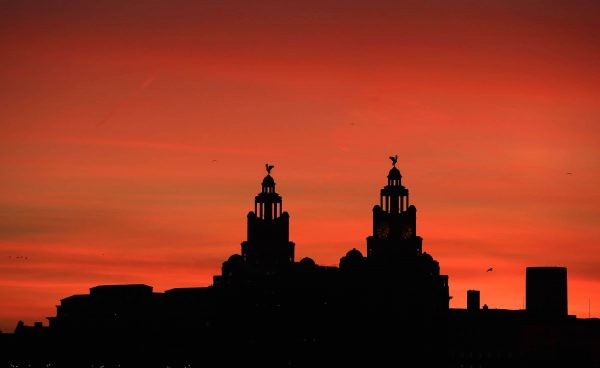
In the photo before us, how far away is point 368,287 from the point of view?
199375 millimetres

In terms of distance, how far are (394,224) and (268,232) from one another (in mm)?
19695

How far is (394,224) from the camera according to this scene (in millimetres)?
177500

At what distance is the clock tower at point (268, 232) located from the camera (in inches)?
7382

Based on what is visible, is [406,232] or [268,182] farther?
[268,182]

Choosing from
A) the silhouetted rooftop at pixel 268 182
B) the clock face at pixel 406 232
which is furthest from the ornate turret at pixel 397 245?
the silhouetted rooftop at pixel 268 182

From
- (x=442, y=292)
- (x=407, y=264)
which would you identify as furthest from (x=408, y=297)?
(x=407, y=264)

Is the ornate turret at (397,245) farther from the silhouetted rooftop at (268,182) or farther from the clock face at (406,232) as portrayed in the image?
the silhouetted rooftop at (268,182)

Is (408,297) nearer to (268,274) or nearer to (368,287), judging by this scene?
(368,287)

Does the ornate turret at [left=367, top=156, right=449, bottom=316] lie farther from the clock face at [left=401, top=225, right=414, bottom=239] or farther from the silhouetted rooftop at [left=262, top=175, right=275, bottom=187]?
the silhouetted rooftop at [left=262, top=175, right=275, bottom=187]

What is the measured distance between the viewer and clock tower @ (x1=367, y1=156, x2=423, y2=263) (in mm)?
177375

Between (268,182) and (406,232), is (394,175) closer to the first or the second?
(406,232)

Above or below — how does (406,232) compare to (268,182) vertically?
below

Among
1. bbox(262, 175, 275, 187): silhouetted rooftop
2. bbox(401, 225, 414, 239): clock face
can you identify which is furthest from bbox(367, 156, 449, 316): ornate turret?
bbox(262, 175, 275, 187): silhouetted rooftop

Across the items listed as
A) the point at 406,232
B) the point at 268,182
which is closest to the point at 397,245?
the point at 406,232
